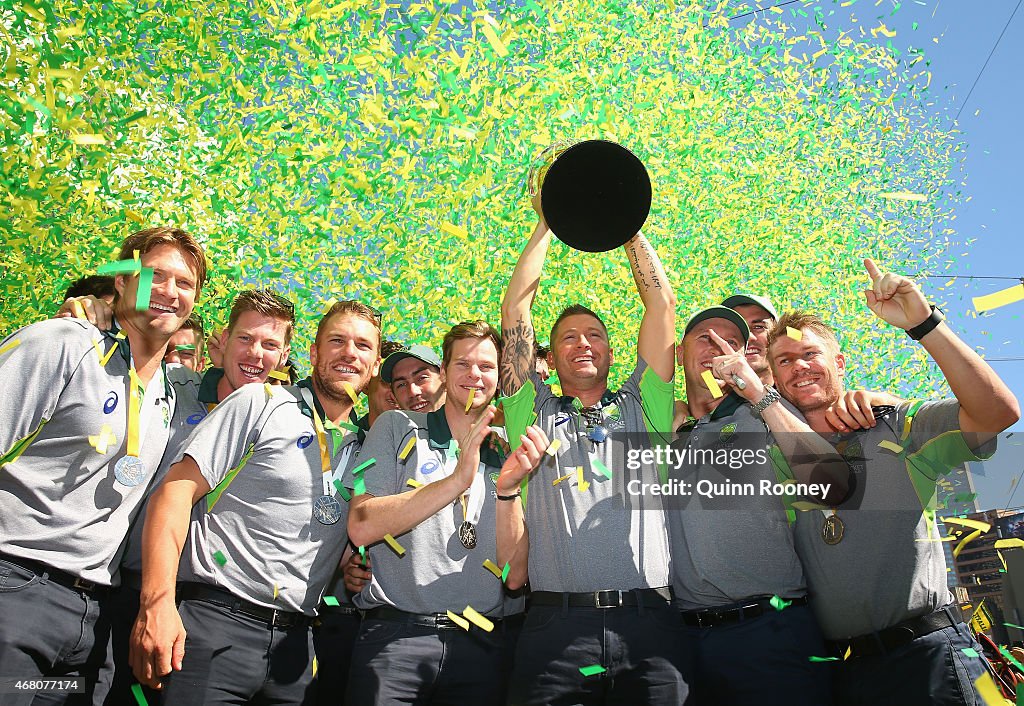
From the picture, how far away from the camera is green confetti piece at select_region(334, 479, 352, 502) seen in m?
3.46

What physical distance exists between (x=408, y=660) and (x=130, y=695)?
48.9 inches

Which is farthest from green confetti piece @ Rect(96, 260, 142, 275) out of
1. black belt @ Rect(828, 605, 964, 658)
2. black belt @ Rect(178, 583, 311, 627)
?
black belt @ Rect(828, 605, 964, 658)

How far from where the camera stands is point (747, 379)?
3459 mm

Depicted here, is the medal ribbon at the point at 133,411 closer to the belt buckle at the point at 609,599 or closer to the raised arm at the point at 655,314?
the belt buckle at the point at 609,599

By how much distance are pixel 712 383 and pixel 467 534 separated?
1.41 meters

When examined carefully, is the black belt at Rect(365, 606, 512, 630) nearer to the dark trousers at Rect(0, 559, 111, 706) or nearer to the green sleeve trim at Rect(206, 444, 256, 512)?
the green sleeve trim at Rect(206, 444, 256, 512)

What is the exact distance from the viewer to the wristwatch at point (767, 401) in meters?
3.47

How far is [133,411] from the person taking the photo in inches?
125

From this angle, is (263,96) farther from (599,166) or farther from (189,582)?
(189,582)

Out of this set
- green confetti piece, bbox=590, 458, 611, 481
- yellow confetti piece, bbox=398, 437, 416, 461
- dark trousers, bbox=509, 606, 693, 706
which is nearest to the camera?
dark trousers, bbox=509, 606, 693, 706

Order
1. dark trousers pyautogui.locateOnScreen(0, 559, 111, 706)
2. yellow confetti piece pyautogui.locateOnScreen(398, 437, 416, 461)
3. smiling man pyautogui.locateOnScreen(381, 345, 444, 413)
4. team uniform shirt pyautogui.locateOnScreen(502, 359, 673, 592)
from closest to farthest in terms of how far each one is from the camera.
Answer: dark trousers pyautogui.locateOnScreen(0, 559, 111, 706) → team uniform shirt pyautogui.locateOnScreen(502, 359, 673, 592) → yellow confetti piece pyautogui.locateOnScreen(398, 437, 416, 461) → smiling man pyautogui.locateOnScreen(381, 345, 444, 413)

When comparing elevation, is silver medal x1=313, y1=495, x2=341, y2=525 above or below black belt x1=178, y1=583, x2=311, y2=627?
above

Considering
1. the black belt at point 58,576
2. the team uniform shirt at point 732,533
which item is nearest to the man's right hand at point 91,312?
the black belt at point 58,576

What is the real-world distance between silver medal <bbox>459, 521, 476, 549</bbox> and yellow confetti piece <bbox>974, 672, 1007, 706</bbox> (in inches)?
82.7
